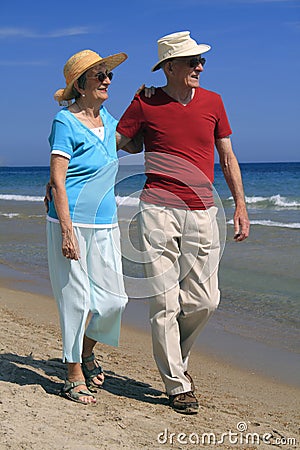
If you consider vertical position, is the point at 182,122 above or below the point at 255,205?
above

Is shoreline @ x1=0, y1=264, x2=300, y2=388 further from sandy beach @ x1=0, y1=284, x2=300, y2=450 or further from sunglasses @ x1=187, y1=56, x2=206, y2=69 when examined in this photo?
sunglasses @ x1=187, y1=56, x2=206, y2=69

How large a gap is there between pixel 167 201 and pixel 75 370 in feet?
3.83

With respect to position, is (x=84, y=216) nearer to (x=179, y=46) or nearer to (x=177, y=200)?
(x=177, y=200)

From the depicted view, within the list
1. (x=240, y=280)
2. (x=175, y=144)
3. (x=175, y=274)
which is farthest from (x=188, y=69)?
(x=240, y=280)

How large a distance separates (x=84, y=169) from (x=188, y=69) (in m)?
0.86

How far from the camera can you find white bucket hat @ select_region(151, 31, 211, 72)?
4.13 metres

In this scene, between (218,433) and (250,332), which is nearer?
(218,433)

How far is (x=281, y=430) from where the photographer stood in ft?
12.8

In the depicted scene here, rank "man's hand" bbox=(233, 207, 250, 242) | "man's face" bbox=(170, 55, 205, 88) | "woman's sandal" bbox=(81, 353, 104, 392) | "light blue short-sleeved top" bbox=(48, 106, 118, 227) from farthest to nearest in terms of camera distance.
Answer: "woman's sandal" bbox=(81, 353, 104, 392) < "man's hand" bbox=(233, 207, 250, 242) < "man's face" bbox=(170, 55, 205, 88) < "light blue short-sleeved top" bbox=(48, 106, 118, 227)

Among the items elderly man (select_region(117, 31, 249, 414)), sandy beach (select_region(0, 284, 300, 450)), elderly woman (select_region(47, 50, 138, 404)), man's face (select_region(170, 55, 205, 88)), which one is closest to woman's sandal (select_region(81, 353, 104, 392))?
sandy beach (select_region(0, 284, 300, 450))

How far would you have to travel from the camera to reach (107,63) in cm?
425

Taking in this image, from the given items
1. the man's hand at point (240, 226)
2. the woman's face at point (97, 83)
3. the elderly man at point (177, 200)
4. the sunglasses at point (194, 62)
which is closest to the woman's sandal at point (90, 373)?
the elderly man at point (177, 200)

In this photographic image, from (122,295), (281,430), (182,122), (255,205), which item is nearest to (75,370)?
(122,295)

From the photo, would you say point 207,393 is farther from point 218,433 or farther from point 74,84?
point 74,84
